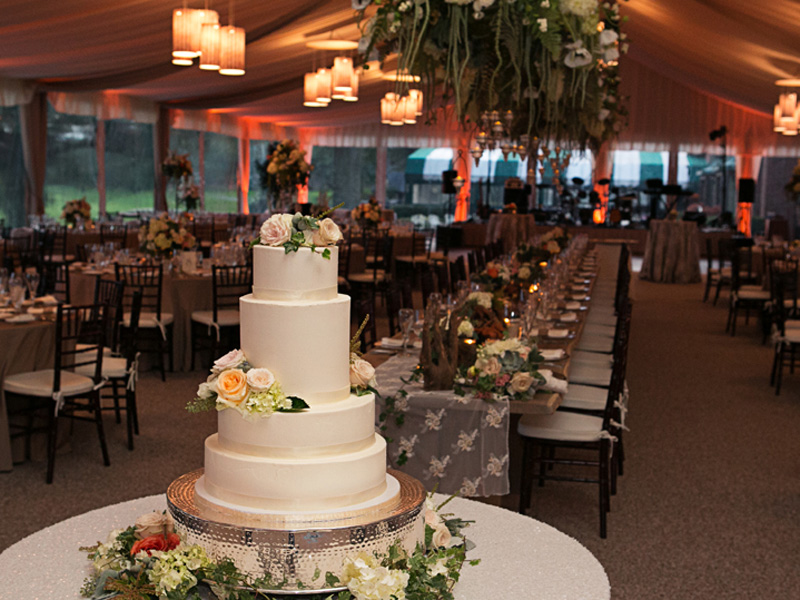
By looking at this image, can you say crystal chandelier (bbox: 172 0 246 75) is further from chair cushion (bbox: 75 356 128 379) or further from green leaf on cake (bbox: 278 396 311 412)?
green leaf on cake (bbox: 278 396 311 412)

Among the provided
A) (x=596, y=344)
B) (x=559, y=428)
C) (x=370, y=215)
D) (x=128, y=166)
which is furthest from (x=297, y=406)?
(x=128, y=166)

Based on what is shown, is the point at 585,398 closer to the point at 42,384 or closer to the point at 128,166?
the point at 42,384

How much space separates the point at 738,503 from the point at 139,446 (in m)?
3.32

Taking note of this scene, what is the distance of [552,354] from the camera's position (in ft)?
15.3

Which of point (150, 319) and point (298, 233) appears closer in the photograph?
point (298, 233)

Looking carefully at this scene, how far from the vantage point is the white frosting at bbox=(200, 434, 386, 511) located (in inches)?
75.2

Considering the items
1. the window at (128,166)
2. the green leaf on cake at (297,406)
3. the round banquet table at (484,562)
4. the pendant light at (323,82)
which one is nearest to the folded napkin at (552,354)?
the round banquet table at (484,562)

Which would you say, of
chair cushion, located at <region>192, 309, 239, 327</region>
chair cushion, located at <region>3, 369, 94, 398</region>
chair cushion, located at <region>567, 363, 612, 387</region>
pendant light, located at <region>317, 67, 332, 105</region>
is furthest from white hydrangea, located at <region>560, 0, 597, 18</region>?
pendant light, located at <region>317, 67, 332, 105</region>

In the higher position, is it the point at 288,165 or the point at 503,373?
the point at 288,165

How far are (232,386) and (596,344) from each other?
511cm

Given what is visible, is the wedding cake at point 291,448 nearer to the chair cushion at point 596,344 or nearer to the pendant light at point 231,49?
the chair cushion at point 596,344

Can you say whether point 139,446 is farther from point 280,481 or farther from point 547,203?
point 547,203

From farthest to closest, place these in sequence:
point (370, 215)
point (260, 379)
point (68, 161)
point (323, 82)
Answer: point (68, 161), point (370, 215), point (323, 82), point (260, 379)

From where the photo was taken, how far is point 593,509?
180 inches
